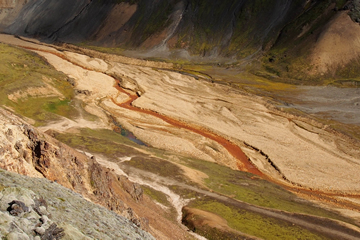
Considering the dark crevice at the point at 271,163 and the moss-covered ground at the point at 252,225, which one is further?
the dark crevice at the point at 271,163

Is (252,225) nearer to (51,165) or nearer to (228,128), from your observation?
(51,165)

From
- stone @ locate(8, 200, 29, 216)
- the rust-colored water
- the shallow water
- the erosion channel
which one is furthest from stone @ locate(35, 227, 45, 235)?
the shallow water

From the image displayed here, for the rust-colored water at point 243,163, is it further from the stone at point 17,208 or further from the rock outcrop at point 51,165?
the stone at point 17,208

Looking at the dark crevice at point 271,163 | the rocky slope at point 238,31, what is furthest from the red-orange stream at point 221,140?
the rocky slope at point 238,31

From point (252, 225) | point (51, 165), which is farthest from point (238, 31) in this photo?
point (51, 165)

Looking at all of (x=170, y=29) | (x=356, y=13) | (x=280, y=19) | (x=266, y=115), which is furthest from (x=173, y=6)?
(x=266, y=115)

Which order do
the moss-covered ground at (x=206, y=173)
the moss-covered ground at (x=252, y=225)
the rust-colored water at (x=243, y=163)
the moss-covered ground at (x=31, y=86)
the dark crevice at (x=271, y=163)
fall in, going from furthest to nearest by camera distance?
the moss-covered ground at (x=31, y=86) → the dark crevice at (x=271, y=163) → the rust-colored water at (x=243, y=163) → the moss-covered ground at (x=206, y=173) → the moss-covered ground at (x=252, y=225)

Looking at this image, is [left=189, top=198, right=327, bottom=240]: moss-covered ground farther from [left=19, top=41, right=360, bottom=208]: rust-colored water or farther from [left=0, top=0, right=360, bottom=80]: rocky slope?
[left=0, top=0, right=360, bottom=80]: rocky slope
